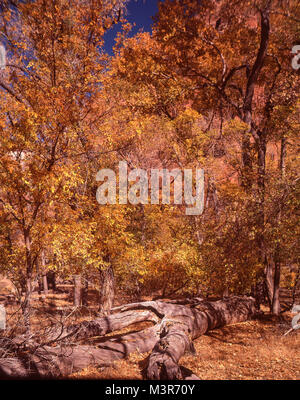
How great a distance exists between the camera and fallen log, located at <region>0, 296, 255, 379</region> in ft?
18.2

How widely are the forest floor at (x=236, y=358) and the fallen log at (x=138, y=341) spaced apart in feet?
0.93

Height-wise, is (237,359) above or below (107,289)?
below

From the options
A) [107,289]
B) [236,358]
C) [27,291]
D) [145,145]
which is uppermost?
[145,145]

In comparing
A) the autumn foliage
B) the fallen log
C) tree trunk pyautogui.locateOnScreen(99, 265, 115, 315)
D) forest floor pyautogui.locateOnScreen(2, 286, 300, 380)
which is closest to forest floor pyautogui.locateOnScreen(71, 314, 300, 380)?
forest floor pyautogui.locateOnScreen(2, 286, 300, 380)

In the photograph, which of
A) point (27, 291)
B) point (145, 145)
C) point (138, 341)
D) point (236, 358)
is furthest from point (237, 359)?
point (145, 145)

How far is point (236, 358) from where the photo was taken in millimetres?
7320

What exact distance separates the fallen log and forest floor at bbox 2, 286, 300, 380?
285 millimetres

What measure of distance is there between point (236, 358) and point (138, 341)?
9.34ft

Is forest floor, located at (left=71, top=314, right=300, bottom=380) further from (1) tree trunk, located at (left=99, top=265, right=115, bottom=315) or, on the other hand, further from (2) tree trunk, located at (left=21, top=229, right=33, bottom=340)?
(1) tree trunk, located at (left=99, top=265, right=115, bottom=315)

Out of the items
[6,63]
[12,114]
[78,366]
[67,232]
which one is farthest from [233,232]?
[6,63]

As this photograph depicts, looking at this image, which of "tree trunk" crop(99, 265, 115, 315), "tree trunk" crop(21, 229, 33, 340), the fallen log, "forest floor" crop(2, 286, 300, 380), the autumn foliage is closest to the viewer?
the fallen log

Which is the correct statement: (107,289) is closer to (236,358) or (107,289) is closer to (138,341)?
(138,341)

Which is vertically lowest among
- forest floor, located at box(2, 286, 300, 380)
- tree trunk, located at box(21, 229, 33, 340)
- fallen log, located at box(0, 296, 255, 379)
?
forest floor, located at box(2, 286, 300, 380)

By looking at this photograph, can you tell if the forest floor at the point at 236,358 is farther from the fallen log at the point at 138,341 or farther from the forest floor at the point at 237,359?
the fallen log at the point at 138,341
